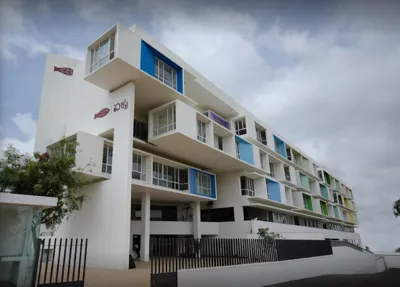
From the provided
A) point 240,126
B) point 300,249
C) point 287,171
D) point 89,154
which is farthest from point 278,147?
point 89,154

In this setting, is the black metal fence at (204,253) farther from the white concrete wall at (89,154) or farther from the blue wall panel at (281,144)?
the blue wall panel at (281,144)

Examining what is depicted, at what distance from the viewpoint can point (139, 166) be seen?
62.2 feet

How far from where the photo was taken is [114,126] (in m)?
18.0

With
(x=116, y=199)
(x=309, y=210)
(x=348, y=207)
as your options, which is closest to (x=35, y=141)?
(x=116, y=199)

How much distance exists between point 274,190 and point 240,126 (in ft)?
25.4

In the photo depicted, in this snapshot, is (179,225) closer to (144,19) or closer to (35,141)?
(35,141)

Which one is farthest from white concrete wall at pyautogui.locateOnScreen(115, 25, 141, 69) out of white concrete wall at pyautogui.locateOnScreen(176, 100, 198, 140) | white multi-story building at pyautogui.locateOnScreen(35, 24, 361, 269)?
white concrete wall at pyautogui.locateOnScreen(176, 100, 198, 140)

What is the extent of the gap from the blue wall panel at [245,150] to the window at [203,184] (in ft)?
12.6

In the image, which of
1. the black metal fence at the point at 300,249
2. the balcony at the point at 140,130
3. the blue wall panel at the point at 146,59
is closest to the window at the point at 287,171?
the black metal fence at the point at 300,249

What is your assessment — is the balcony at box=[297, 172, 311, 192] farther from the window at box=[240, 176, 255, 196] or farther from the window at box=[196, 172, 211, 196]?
the window at box=[196, 172, 211, 196]

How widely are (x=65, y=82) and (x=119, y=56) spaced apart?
10585mm

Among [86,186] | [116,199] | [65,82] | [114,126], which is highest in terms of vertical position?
[65,82]

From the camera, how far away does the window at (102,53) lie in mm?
17061

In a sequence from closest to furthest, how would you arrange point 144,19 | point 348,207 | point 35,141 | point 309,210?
point 144,19 → point 35,141 → point 309,210 → point 348,207
